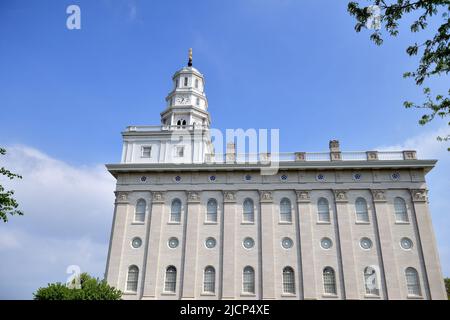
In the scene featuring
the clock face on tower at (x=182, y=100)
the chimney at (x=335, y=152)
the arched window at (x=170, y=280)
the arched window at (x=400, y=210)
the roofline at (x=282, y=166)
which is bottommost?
the arched window at (x=170, y=280)

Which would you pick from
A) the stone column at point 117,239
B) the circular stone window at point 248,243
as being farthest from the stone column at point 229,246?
the stone column at point 117,239

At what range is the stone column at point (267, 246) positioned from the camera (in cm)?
3025

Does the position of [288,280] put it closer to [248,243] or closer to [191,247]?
[248,243]

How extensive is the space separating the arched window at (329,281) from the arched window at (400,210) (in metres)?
7.99

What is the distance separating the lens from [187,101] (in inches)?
1594

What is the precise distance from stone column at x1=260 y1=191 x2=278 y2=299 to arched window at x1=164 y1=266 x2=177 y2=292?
7987 millimetres

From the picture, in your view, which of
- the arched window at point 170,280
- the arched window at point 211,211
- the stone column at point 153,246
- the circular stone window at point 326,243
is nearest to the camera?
the stone column at point 153,246

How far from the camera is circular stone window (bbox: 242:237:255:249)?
105 ft

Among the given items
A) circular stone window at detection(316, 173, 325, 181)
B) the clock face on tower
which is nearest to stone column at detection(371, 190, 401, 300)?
circular stone window at detection(316, 173, 325, 181)

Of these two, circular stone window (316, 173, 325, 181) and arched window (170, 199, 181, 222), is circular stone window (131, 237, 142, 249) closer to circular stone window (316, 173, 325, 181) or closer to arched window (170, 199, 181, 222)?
arched window (170, 199, 181, 222)

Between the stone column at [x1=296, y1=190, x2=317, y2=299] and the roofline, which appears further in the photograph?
the roofline

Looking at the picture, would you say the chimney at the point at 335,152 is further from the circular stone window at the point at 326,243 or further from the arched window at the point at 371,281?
the arched window at the point at 371,281

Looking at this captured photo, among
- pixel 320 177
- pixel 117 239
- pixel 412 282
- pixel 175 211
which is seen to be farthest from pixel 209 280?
pixel 412 282

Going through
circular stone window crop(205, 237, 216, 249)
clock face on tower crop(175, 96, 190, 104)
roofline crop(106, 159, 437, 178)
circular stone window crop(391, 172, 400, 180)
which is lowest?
circular stone window crop(205, 237, 216, 249)
